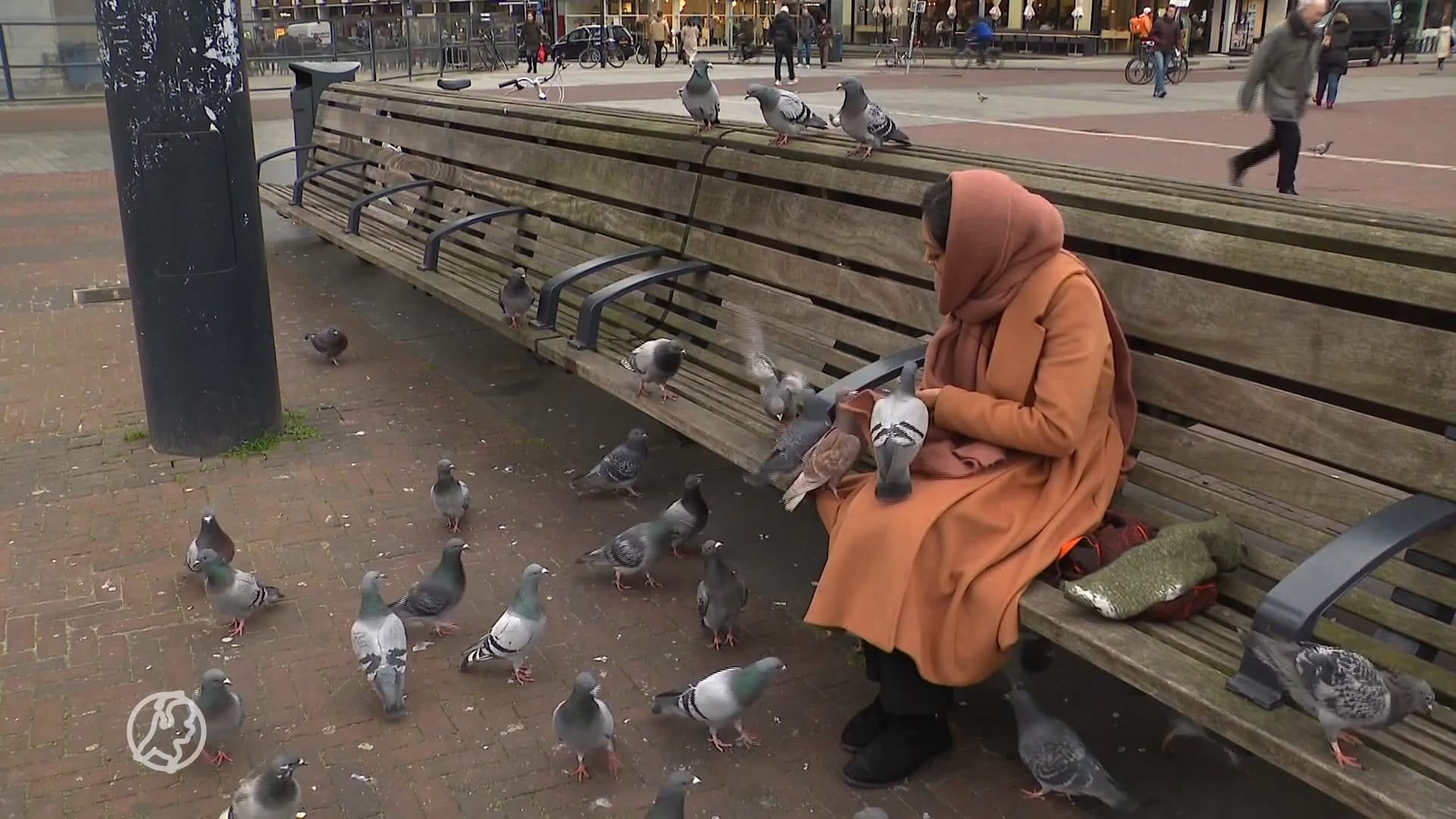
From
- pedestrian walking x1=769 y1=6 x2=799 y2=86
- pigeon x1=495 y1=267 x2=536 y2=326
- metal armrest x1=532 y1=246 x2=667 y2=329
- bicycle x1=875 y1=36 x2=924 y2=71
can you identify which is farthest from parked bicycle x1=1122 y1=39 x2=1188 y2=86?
pigeon x1=495 y1=267 x2=536 y2=326

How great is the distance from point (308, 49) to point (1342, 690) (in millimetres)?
30445

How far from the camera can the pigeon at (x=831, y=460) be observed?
11.7 feet

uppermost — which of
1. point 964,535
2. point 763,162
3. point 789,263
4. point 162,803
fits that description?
point 763,162

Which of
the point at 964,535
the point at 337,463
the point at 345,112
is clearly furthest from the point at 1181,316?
the point at 345,112

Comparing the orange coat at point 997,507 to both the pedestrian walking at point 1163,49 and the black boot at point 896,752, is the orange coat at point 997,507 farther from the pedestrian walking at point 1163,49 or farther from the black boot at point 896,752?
the pedestrian walking at point 1163,49

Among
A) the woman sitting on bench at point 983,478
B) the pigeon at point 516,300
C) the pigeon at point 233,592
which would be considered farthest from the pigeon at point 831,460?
the pigeon at point 516,300

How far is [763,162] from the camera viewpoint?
525 cm

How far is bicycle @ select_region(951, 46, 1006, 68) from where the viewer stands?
36.6 m

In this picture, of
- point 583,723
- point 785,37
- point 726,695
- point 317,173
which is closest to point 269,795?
point 583,723

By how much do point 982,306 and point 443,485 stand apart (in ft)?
8.13

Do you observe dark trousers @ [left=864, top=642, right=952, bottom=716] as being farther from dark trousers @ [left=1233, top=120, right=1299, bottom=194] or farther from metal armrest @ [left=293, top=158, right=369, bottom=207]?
dark trousers @ [left=1233, top=120, right=1299, bottom=194]

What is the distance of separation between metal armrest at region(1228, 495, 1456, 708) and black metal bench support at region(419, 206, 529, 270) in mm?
5136

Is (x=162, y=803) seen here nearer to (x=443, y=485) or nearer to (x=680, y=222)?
(x=443, y=485)

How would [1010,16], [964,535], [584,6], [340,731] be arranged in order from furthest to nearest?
1. [584,6]
2. [1010,16]
3. [340,731]
4. [964,535]
